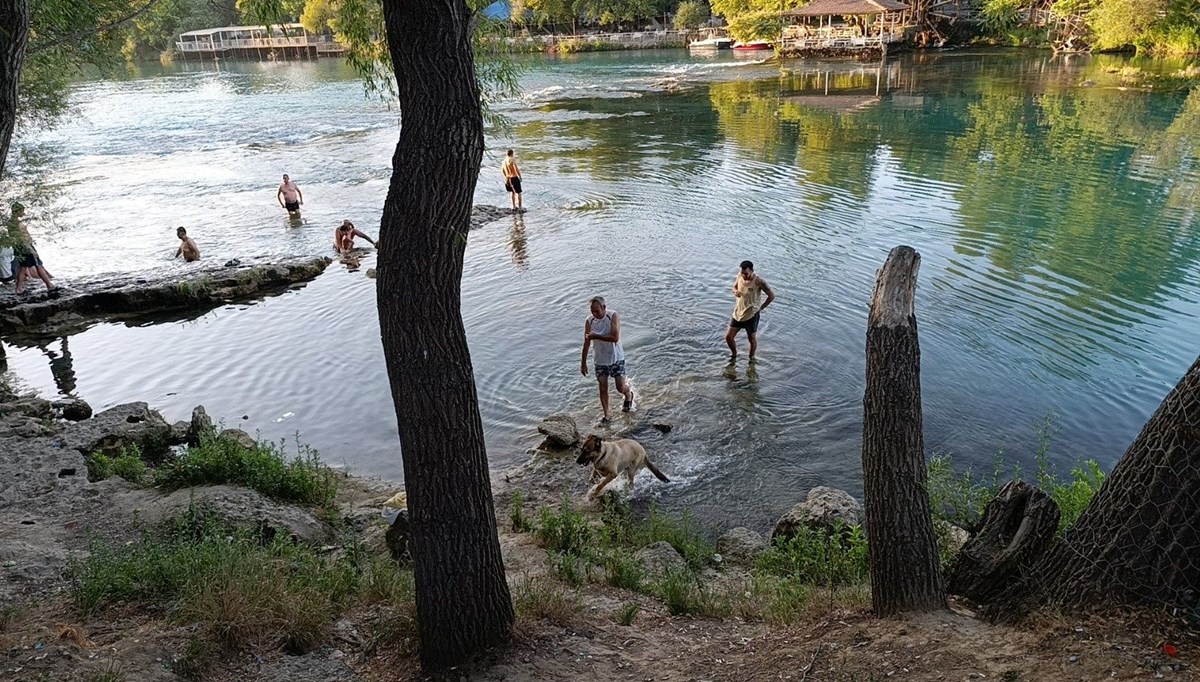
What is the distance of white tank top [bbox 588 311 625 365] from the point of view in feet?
33.0

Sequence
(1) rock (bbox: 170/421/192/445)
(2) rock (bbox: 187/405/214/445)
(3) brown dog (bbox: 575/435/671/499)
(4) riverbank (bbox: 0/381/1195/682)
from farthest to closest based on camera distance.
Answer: (1) rock (bbox: 170/421/192/445) < (2) rock (bbox: 187/405/214/445) < (3) brown dog (bbox: 575/435/671/499) < (4) riverbank (bbox: 0/381/1195/682)

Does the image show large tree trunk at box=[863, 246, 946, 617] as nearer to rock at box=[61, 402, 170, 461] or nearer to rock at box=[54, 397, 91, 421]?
rock at box=[61, 402, 170, 461]

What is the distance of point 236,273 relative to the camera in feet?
54.6

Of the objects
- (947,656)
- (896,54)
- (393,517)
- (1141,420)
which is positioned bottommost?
(1141,420)

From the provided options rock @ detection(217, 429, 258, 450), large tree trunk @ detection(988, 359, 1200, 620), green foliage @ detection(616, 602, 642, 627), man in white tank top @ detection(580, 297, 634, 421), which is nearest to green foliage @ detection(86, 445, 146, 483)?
rock @ detection(217, 429, 258, 450)

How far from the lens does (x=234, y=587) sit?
16.1 feet

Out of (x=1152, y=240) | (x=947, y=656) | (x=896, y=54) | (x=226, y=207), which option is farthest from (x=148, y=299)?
(x=896, y=54)

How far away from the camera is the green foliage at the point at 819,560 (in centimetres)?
635

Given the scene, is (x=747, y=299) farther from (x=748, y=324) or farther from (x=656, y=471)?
(x=656, y=471)

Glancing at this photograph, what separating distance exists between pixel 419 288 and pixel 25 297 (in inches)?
599

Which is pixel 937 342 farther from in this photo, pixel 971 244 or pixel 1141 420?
pixel 971 244

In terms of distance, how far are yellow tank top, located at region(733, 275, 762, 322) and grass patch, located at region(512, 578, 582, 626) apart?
6664 mm

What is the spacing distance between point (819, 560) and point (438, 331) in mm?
4127

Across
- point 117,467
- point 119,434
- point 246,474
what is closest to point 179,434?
point 119,434
